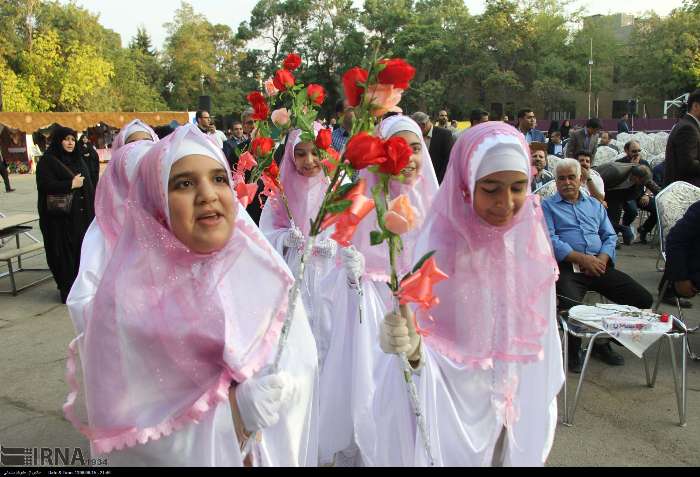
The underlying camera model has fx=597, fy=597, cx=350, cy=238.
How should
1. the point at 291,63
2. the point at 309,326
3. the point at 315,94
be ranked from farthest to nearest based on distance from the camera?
1. the point at 291,63
2. the point at 315,94
3. the point at 309,326

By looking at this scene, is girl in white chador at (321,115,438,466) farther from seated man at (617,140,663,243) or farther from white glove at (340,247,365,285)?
seated man at (617,140,663,243)

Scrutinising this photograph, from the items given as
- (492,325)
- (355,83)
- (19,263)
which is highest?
(355,83)

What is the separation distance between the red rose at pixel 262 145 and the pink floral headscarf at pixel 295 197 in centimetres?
51

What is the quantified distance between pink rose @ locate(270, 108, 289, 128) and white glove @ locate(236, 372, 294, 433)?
6.38 ft

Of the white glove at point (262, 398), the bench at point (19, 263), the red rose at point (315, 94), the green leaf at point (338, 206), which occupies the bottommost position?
the bench at point (19, 263)

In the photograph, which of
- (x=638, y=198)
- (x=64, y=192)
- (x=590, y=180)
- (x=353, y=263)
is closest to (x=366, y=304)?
(x=353, y=263)

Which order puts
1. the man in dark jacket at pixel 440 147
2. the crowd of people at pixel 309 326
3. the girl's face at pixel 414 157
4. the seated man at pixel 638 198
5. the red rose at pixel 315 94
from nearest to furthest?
the crowd of people at pixel 309 326, the red rose at pixel 315 94, the girl's face at pixel 414 157, the man in dark jacket at pixel 440 147, the seated man at pixel 638 198

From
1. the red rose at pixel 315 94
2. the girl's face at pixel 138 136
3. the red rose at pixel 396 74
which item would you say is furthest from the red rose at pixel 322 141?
the girl's face at pixel 138 136

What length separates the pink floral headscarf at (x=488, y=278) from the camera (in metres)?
2.26

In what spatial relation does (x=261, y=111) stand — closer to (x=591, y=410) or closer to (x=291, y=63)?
(x=291, y=63)

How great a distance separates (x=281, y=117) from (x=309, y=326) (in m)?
1.60

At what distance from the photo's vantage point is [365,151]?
159 cm

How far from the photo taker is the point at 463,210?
7.72ft

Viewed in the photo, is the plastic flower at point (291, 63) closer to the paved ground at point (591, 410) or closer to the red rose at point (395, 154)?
the red rose at point (395, 154)
